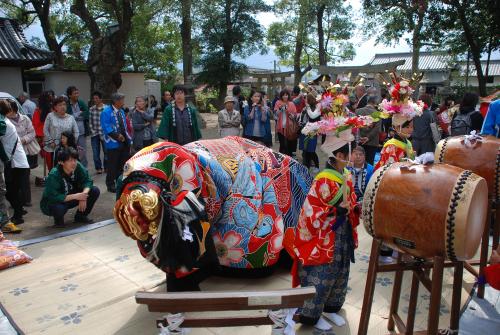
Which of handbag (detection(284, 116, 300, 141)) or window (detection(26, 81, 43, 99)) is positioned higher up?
window (detection(26, 81, 43, 99))

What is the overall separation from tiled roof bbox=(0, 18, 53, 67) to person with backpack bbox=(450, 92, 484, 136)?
921 cm

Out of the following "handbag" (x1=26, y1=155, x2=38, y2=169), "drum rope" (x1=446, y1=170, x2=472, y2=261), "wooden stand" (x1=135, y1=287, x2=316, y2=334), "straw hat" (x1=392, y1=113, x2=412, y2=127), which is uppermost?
"straw hat" (x1=392, y1=113, x2=412, y2=127)

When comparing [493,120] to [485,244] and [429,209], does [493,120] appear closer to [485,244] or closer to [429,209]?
[485,244]

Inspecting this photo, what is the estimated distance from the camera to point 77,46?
22.6m

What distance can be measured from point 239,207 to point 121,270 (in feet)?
4.66

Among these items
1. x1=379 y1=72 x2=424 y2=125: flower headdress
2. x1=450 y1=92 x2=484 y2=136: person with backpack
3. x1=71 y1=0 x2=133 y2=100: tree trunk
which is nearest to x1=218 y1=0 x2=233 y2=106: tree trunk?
x1=71 y1=0 x2=133 y2=100: tree trunk

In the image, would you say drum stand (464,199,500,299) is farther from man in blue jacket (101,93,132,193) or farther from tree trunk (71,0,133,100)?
tree trunk (71,0,133,100)

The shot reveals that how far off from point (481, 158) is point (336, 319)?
1.74 m

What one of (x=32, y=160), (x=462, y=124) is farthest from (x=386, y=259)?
(x=32, y=160)

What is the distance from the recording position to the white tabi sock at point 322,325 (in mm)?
3023

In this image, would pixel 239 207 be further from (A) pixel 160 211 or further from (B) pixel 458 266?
(B) pixel 458 266

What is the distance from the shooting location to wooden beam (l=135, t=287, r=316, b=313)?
1937 millimetres

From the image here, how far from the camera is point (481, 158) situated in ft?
11.0

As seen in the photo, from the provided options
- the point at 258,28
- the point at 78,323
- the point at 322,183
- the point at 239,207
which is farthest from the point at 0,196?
the point at 258,28
